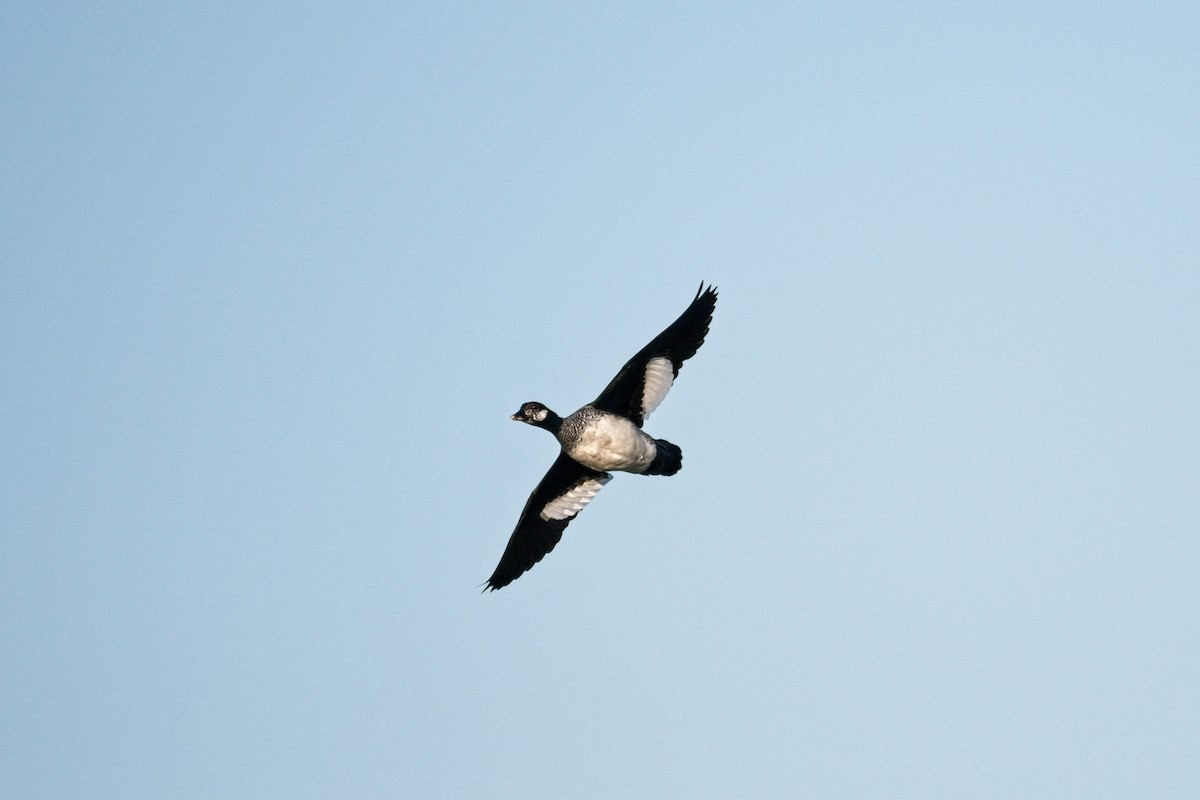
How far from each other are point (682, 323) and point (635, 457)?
286 cm

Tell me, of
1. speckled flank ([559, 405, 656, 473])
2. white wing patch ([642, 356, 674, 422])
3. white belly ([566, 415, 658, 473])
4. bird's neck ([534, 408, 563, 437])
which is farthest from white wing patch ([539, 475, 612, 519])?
white wing patch ([642, 356, 674, 422])

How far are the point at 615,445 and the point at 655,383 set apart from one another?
1.62 meters

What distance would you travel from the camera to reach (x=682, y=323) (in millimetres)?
33156

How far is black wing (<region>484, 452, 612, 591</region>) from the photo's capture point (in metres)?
34.2

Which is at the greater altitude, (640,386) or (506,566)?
(640,386)

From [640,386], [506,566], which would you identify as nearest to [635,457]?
[640,386]

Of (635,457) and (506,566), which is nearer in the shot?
(635,457)

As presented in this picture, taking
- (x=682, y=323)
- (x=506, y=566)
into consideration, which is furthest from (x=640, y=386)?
(x=506, y=566)

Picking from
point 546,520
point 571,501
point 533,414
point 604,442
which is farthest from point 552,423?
point 546,520

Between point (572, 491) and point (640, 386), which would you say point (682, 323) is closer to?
point (640, 386)

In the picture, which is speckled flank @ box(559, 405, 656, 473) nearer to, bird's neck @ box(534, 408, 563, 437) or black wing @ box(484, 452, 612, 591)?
bird's neck @ box(534, 408, 563, 437)

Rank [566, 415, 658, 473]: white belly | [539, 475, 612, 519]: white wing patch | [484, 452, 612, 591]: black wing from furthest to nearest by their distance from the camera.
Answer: [539, 475, 612, 519]: white wing patch < [484, 452, 612, 591]: black wing < [566, 415, 658, 473]: white belly

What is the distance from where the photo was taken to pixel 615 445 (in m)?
32.2

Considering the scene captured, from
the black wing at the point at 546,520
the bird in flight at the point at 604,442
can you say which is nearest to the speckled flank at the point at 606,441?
the bird in flight at the point at 604,442
